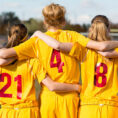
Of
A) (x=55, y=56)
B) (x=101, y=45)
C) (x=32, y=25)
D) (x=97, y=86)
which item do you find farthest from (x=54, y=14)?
(x=32, y=25)

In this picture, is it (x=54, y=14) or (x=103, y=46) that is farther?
(x=54, y=14)

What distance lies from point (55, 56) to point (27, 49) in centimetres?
34

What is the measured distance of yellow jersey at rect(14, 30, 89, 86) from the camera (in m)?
3.61

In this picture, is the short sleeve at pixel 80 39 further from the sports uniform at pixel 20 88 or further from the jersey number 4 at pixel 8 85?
the jersey number 4 at pixel 8 85

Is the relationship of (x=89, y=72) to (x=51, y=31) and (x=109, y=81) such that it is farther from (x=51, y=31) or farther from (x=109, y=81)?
(x=51, y=31)

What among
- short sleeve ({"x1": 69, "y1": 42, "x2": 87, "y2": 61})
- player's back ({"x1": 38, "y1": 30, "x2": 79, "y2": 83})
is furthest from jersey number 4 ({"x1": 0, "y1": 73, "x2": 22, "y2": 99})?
short sleeve ({"x1": 69, "y1": 42, "x2": 87, "y2": 61})

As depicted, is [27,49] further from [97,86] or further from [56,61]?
[97,86]

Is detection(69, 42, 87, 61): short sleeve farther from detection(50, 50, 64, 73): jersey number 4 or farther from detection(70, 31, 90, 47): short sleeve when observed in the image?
detection(50, 50, 64, 73): jersey number 4

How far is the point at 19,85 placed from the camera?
12.1 feet

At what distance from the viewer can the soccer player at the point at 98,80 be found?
3609 millimetres

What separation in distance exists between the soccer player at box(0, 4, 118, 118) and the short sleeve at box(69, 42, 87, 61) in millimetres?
63

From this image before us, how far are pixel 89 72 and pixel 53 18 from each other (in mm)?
776

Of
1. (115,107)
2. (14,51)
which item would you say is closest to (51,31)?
(14,51)

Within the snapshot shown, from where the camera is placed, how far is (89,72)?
364cm
